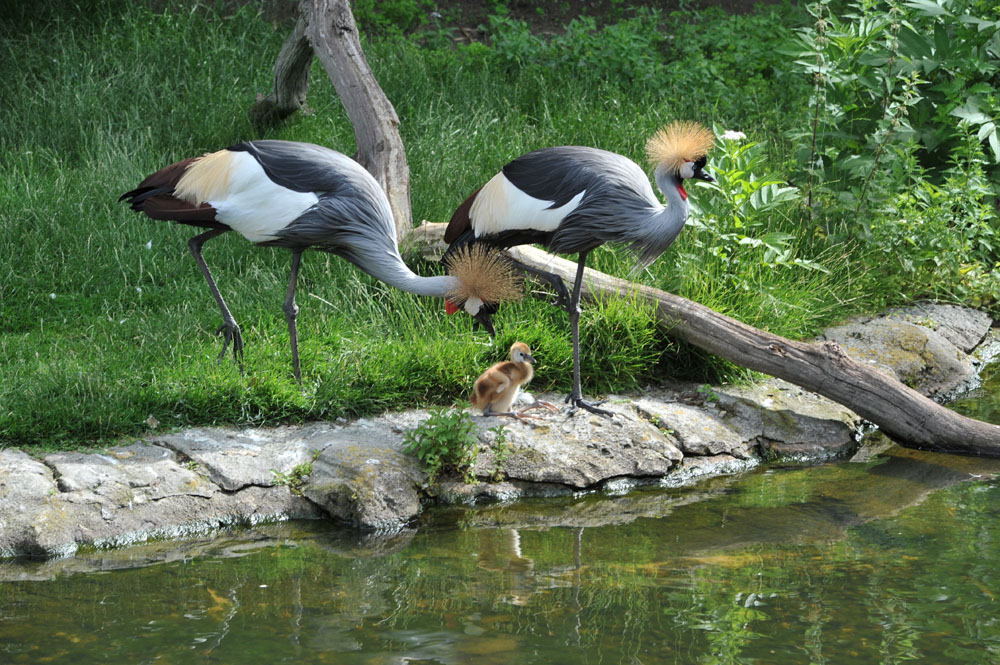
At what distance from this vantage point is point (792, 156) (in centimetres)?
812

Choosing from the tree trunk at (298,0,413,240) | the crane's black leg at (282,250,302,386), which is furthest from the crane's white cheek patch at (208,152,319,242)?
the tree trunk at (298,0,413,240)

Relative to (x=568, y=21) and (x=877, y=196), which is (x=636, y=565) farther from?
(x=568, y=21)

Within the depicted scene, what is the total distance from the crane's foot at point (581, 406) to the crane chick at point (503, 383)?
27cm

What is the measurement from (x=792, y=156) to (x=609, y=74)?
208 cm

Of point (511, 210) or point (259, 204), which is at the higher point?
point (259, 204)

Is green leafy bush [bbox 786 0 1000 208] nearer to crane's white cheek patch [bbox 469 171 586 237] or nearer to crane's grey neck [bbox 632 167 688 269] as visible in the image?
crane's grey neck [bbox 632 167 688 269]

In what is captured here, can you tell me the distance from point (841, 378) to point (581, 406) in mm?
1286

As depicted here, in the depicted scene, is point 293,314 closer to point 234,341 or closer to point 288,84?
point 234,341

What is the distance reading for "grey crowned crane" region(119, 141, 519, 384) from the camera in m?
4.92

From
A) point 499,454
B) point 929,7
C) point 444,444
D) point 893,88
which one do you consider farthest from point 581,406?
point 929,7

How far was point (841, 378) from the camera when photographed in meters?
5.36

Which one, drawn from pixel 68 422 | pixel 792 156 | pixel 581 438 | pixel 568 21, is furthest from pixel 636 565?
pixel 568 21

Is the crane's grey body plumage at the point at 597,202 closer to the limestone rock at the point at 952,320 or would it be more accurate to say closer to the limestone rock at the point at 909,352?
the limestone rock at the point at 909,352

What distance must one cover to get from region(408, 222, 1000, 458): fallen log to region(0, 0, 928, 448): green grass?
0.85 ft
